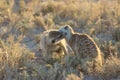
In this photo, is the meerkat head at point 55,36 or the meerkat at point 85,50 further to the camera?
the meerkat head at point 55,36

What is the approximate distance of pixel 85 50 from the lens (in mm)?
7711

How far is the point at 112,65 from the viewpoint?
7.35 m

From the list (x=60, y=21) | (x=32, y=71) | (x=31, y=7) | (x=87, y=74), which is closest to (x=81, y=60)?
(x=87, y=74)

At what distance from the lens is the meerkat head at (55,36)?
827 cm

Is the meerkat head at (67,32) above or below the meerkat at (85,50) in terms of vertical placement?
above

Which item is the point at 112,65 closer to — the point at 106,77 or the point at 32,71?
the point at 106,77

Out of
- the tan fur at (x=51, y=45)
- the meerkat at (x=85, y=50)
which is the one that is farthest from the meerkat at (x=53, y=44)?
the meerkat at (x=85, y=50)

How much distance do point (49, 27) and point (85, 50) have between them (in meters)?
2.82

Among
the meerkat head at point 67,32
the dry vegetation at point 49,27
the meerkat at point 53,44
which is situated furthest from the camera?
the meerkat at point 53,44

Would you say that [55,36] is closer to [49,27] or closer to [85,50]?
[85,50]

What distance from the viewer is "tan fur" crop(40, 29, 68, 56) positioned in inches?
330

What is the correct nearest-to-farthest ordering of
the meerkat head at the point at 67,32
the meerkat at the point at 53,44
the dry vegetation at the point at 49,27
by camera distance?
the dry vegetation at the point at 49,27 → the meerkat head at the point at 67,32 → the meerkat at the point at 53,44

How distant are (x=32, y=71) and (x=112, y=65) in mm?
1440

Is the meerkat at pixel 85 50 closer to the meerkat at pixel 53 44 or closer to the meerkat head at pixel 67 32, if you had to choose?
the meerkat head at pixel 67 32
